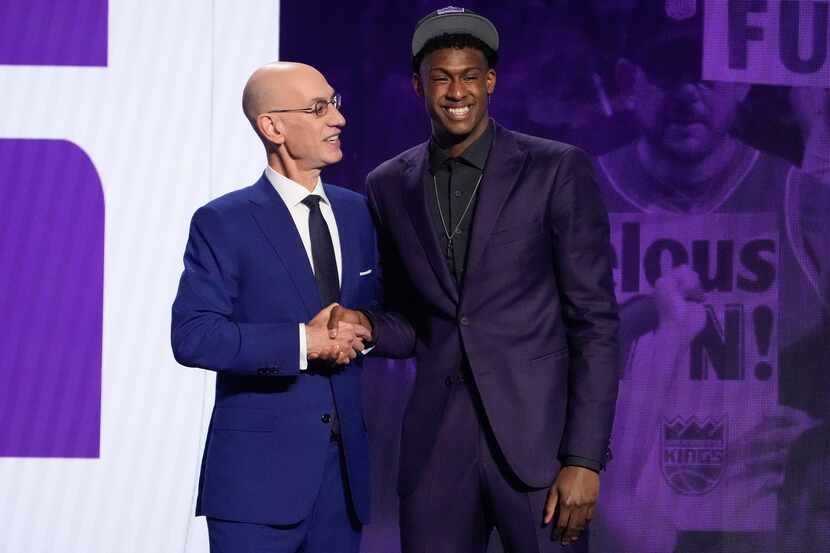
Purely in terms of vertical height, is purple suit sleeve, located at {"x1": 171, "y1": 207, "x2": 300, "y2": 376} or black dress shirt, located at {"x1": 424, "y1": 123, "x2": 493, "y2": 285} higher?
black dress shirt, located at {"x1": 424, "y1": 123, "x2": 493, "y2": 285}

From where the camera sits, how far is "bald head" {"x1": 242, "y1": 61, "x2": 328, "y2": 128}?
97.2 inches

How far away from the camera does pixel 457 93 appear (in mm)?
2283

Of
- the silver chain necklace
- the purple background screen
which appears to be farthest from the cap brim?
the purple background screen

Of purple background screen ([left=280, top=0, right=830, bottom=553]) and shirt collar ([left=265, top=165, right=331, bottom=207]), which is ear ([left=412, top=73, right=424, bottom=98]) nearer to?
shirt collar ([left=265, top=165, right=331, bottom=207])

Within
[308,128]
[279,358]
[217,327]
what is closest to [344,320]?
[279,358]

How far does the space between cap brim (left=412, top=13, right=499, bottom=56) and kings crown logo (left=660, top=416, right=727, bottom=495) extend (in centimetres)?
189

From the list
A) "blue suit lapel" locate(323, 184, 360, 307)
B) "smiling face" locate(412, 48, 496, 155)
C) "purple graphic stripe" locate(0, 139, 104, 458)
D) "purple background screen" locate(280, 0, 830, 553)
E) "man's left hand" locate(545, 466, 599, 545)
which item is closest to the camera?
"man's left hand" locate(545, 466, 599, 545)

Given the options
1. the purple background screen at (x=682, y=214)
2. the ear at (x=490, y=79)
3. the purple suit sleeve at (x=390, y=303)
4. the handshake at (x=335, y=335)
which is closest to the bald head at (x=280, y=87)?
the purple suit sleeve at (x=390, y=303)

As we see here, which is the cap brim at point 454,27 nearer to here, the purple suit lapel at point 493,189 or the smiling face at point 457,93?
the smiling face at point 457,93

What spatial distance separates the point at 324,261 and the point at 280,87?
16.7 inches

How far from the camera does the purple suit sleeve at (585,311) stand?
2.21 metres

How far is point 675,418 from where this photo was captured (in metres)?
3.76

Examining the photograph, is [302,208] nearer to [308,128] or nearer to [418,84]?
[308,128]

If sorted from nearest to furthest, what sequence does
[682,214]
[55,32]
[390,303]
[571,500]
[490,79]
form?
[571,500], [490,79], [390,303], [682,214], [55,32]
